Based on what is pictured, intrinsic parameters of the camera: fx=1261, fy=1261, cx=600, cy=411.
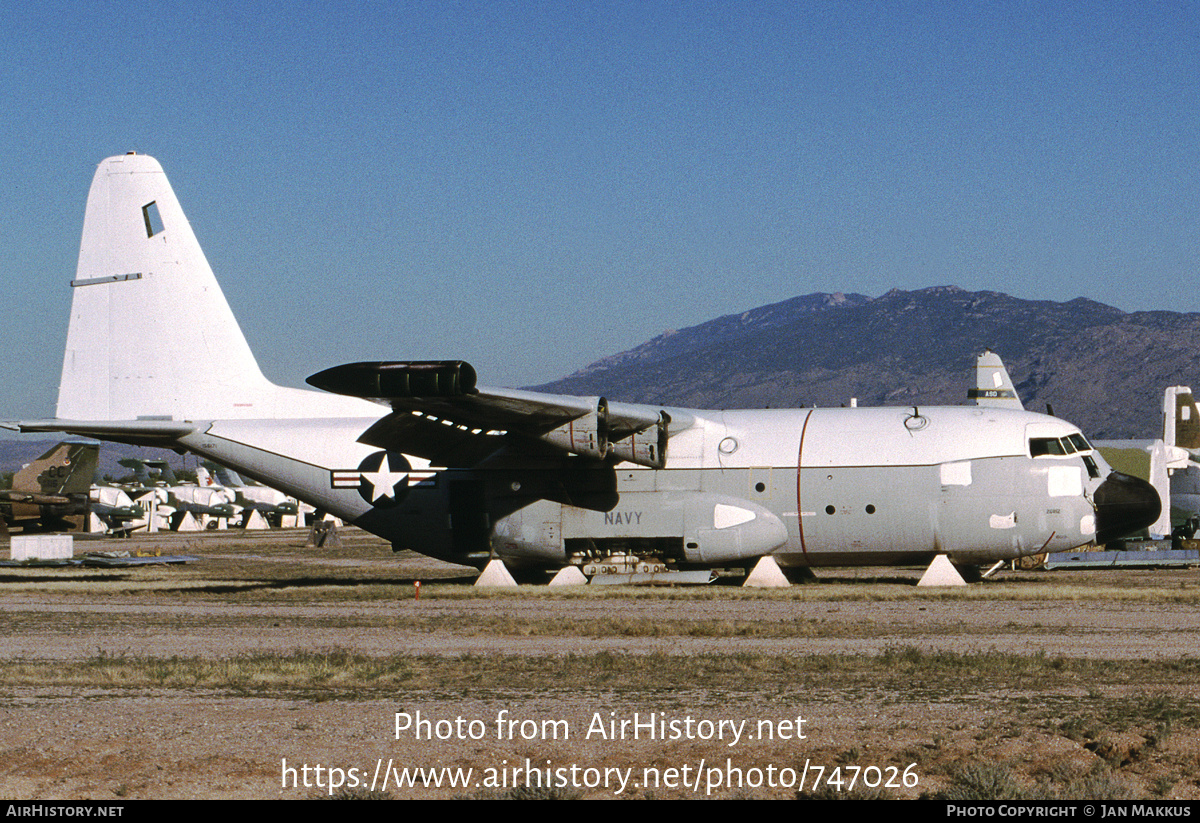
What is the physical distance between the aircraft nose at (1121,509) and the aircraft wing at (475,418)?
888 centimetres

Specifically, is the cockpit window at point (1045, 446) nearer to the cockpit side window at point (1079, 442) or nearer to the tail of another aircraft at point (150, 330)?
the cockpit side window at point (1079, 442)

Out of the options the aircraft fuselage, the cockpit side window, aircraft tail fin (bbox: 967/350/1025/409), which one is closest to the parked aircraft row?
the aircraft fuselage

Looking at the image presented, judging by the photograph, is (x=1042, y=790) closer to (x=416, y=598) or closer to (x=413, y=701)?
(x=413, y=701)

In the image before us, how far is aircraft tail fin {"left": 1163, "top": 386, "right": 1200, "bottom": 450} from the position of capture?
47156 mm

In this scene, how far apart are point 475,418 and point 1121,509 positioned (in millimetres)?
13669

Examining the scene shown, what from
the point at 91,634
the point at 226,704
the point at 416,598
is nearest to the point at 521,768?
the point at 226,704

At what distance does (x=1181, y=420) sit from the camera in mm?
47906

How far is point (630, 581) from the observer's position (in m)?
27.6

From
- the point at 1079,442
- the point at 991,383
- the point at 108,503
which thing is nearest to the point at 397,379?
the point at 1079,442

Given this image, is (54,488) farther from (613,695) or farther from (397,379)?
(613,695)

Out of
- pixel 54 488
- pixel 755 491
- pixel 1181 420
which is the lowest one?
pixel 54 488

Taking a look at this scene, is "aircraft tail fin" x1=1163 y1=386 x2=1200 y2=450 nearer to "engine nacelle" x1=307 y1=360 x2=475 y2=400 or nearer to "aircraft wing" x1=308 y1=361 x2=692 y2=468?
"aircraft wing" x1=308 y1=361 x2=692 y2=468
